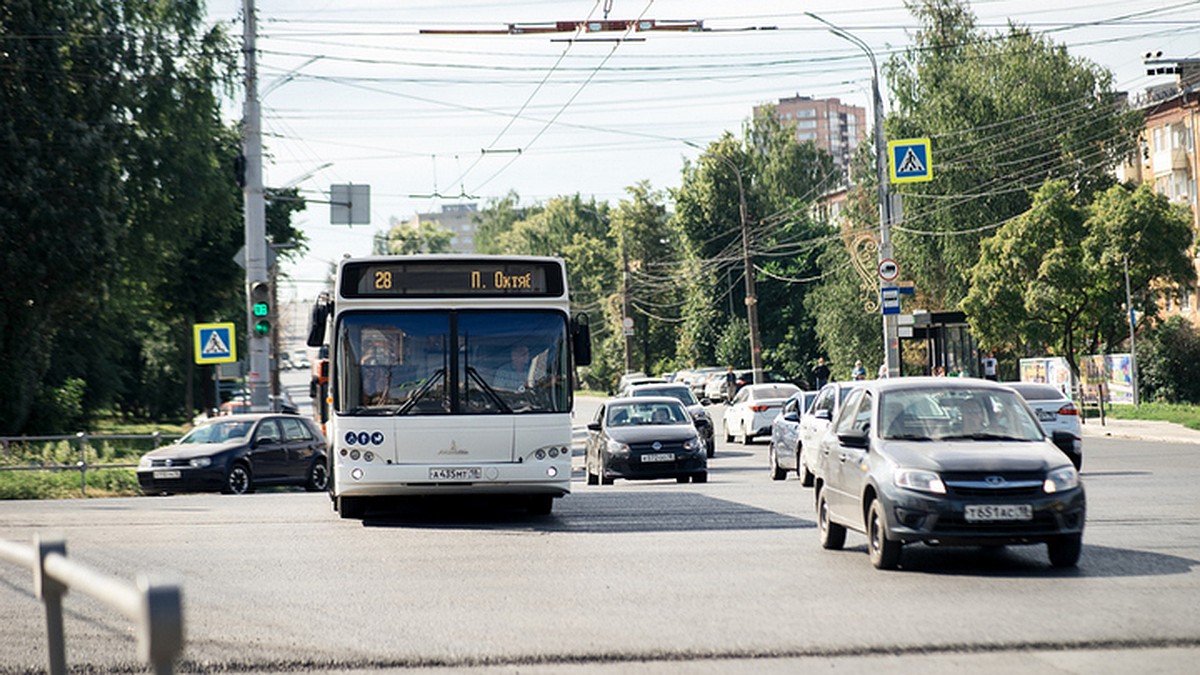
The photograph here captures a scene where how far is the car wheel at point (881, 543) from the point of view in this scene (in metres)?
12.1

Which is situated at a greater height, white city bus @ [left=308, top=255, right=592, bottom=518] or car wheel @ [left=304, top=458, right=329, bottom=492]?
white city bus @ [left=308, top=255, right=592, bottom=518]

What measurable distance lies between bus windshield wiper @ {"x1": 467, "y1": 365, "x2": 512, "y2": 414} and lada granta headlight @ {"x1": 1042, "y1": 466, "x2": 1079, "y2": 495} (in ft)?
22.7

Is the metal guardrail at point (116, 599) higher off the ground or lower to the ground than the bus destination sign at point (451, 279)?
lower

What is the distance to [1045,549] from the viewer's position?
1379 cm

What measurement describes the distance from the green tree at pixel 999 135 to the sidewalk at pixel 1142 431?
1929 centimetres

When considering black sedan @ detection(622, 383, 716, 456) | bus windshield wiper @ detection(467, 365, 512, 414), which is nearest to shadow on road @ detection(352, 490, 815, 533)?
bus windshield wiper @ detection(467, 365, 512, 414)

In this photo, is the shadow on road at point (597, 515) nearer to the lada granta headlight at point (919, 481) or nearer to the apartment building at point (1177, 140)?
the lada granta headlight at point (919, 481)

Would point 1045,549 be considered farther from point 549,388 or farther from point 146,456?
point 146,456

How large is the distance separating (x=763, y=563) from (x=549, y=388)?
5.16 metres

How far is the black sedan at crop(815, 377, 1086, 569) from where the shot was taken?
11.8 metres

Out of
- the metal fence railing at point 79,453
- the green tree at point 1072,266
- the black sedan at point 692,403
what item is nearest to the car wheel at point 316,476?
the metal fence railing at point 79,453

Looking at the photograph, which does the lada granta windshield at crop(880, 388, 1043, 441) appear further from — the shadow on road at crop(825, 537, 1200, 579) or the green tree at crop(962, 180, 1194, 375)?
the green tree at crop(962, 180, 1194, 375)

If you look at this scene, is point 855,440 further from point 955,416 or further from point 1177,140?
point 1177,140

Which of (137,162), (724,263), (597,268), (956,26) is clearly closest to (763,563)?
(137,162)
